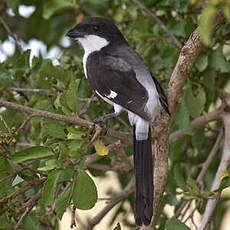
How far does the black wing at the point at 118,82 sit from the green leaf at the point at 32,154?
57 cm

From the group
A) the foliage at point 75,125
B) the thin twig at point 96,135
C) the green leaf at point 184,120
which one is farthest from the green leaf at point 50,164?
the green leaf at point 184,120

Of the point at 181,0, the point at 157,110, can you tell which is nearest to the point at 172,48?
the point at 181,0

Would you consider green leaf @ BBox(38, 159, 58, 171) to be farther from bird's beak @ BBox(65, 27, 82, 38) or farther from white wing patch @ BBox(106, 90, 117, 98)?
bird's beak @ BBox(65, 27, 82, 38)

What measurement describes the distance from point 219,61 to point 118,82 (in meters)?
0.63

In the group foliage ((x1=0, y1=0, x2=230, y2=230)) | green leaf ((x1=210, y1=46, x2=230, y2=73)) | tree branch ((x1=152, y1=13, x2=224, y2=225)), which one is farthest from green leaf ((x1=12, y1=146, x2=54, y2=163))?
green leaf ((x1=210, y1=46, x2=230, y2=73))

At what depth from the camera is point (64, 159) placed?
244 cm

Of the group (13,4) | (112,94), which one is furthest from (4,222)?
(13,4)

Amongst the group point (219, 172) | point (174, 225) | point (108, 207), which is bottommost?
point (108, 207)

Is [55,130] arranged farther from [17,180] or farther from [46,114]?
[17,180]

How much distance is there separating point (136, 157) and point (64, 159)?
0.51 m

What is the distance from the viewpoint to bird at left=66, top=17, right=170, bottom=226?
2760 mm

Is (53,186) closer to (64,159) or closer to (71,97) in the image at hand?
(64,159)

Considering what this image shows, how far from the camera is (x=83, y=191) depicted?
2393mm

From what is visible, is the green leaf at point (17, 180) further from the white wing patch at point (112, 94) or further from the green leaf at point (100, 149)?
the white wing patch at point (112, 94)
